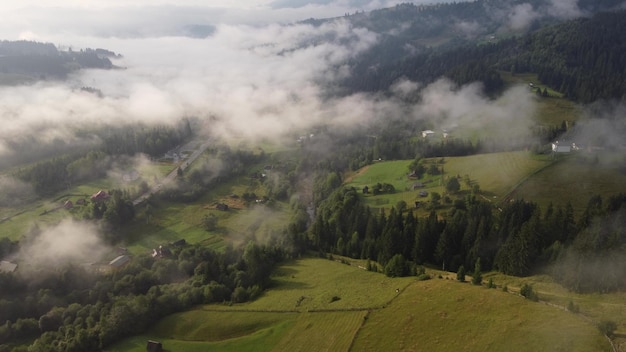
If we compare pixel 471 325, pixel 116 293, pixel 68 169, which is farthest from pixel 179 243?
pixel 68 169

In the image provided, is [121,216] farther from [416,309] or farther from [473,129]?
[473,129]

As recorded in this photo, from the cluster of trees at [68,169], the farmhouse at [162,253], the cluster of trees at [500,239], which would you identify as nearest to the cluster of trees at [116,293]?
the farmhouse at [162,253]

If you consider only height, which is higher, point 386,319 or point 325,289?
point 386,319

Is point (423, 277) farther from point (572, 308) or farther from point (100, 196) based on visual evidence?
point (100, 196)

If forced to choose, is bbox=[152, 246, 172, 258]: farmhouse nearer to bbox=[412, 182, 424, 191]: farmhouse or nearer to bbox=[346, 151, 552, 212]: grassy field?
bbox=[346, 151, 552, 212]: grassy field

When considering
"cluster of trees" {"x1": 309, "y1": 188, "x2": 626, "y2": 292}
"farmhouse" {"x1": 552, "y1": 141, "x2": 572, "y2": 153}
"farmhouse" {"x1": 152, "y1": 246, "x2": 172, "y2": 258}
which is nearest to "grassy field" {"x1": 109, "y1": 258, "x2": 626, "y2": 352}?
"cluster of trees" {"x1": 309, "y1": 188, "x2": 626, "y2": 292}

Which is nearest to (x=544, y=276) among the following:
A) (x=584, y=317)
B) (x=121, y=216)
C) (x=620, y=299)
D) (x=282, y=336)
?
(x=620, y=299)
